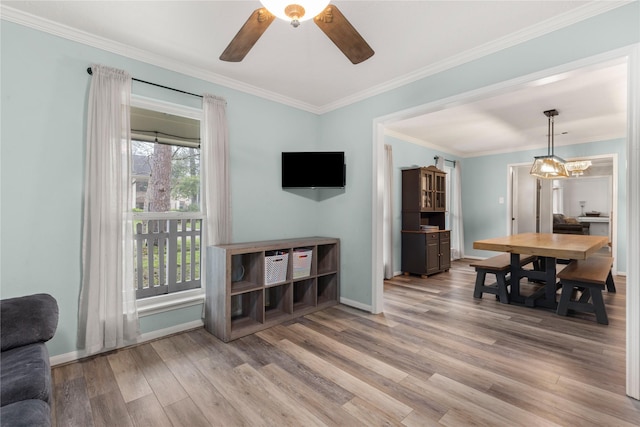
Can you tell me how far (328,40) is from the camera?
2373 mm

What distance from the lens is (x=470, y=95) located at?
2555 mm

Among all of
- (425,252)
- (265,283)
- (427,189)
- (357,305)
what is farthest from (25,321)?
(427,189)

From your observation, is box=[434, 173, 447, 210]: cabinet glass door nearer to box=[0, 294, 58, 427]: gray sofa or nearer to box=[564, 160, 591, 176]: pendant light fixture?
box=[564, 160, 591, 176]: pendant light fixture

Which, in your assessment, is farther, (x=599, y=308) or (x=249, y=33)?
(x=599, y=308)

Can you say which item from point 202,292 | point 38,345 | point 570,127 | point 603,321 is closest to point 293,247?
point 202,292

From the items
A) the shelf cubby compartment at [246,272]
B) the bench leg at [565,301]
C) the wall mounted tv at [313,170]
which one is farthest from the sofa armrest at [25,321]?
the bench leg at [565,301]

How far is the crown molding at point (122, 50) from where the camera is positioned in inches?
82.5

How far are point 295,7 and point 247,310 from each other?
2.77 metres

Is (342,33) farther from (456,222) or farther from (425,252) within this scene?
(456,222)

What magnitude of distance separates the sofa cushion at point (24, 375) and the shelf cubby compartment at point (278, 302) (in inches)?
70.8

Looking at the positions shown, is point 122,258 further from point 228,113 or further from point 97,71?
point 228,113

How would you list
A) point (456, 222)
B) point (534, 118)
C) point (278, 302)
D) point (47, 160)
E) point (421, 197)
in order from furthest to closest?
1. point (456, 222)
2. point (421, 197)
3. point (534, 118)
4. point (278, 302)
5. point (47, 160)

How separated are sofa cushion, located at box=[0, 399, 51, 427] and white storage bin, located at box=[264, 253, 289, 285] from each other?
1.87 metres

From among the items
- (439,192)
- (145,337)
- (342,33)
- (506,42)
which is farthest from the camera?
(439,192)
